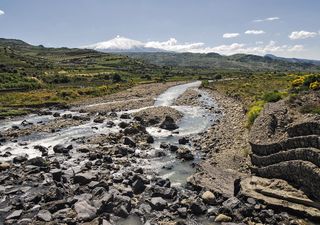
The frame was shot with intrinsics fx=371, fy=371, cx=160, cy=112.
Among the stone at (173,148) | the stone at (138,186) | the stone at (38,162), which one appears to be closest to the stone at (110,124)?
the stone at (173,148)

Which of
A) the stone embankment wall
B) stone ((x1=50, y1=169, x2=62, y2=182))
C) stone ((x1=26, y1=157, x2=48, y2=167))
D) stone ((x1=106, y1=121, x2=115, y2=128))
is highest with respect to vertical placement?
the stone embankment wall

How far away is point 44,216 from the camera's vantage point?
2702 cm

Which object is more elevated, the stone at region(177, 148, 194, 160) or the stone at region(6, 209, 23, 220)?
the stone at region(6, 209, 23, 220)

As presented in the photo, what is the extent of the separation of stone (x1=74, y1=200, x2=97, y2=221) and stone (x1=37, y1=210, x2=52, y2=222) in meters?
2.02

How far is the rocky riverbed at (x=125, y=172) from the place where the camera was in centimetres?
2781

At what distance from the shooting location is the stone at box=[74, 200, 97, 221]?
2700cm

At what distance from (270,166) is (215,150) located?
1242 cm

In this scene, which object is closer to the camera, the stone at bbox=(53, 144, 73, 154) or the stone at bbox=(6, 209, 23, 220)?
the stone at bbox=(6, 209, 23, 220)

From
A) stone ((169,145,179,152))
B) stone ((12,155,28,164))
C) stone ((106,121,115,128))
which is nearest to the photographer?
stone ((12,155,28,164))

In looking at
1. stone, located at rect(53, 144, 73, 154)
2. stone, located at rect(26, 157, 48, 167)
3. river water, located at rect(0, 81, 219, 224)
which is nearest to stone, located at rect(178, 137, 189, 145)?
river water, located at rect(0, 81, 219, 224)

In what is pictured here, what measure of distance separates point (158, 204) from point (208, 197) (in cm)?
420

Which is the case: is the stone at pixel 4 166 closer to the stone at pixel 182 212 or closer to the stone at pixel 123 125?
the stone at pixel 182 212

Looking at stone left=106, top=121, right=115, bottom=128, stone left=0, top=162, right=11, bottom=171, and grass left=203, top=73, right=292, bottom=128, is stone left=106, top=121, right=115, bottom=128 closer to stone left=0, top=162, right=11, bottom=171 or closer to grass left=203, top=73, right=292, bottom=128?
grass left=203, top=73, right=292, bottom=128

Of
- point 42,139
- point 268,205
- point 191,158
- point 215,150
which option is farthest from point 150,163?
point 42,139
